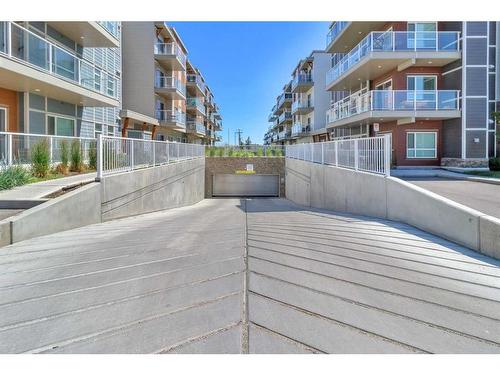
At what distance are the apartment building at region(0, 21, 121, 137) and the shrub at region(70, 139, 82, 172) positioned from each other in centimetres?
313

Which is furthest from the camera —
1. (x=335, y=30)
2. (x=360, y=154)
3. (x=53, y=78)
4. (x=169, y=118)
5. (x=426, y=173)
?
(x=169, y=118)

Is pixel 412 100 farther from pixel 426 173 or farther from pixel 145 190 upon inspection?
pixel 145 190

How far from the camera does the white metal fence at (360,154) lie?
8.59 m

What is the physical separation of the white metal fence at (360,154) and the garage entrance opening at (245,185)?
15.5 metres

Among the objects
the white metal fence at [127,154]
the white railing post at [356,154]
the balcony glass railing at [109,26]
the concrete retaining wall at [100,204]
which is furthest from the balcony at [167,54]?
the white railing post at [356,154]

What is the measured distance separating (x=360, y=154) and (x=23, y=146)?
10.2 meters

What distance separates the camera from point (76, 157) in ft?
39.4

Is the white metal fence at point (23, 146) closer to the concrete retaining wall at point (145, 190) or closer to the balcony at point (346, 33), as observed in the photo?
the concrete retaining wall at point (145, 190)

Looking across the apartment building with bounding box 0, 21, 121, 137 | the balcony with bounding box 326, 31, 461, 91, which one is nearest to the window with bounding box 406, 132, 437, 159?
the balcony with bounding box 326, 31, 461, 91

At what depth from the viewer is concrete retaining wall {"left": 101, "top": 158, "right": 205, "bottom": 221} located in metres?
8.85

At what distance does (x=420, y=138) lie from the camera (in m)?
22.2

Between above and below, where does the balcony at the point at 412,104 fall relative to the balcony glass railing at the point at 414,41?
below

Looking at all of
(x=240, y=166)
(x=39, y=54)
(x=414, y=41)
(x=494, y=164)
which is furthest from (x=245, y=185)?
(x=39, y=54)

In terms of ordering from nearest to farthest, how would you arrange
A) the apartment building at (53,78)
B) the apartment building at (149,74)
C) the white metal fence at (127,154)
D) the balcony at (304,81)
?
the white metal fence at (127,154) < the apartment building at (53,78) < the apartment building at (149,74) < the balcony at (304,81)
